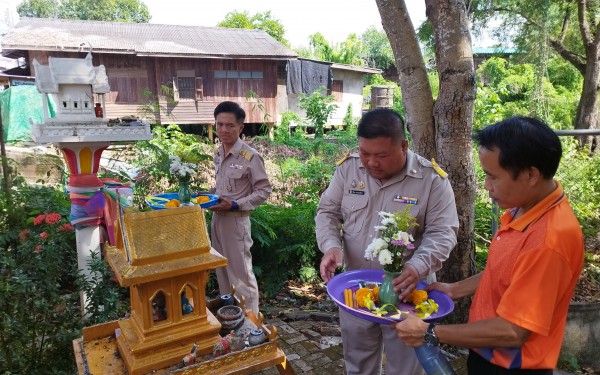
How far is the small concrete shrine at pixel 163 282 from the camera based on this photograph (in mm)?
1782

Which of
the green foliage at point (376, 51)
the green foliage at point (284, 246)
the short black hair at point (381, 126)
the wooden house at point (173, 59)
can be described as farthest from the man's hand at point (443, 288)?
the green foliage at point (376, 51)

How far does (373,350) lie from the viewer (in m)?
2.40

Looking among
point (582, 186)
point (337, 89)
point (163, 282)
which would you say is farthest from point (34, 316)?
point (337, 89)

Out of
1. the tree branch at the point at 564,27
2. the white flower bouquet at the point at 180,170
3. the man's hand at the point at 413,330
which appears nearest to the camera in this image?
the man's hand at the point at 413,330

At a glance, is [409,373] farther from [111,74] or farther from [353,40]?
[353,40]

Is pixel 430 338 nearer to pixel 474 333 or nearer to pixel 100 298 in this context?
pixel 474 333

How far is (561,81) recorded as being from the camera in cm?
1677

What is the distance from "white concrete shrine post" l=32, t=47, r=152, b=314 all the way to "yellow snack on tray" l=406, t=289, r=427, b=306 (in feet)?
7.18

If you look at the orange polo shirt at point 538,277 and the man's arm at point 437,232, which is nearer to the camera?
the orange polo shirt at point 538,277

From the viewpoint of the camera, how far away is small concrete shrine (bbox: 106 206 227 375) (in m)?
1.78

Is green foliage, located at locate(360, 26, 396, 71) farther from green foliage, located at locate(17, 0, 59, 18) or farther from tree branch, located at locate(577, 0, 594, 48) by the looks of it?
green foliage, located at locate(17, 0, 59, 18)

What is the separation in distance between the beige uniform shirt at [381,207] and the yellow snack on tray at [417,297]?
0.68 feet

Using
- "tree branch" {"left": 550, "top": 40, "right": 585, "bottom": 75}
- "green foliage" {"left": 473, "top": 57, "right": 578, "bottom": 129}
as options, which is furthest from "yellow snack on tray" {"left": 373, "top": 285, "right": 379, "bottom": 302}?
"tree branch" {"left": 550, "top": 40, "right": 585, "bottom": 75}

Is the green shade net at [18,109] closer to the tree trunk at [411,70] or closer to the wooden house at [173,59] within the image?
the wooden house at [173,59]
